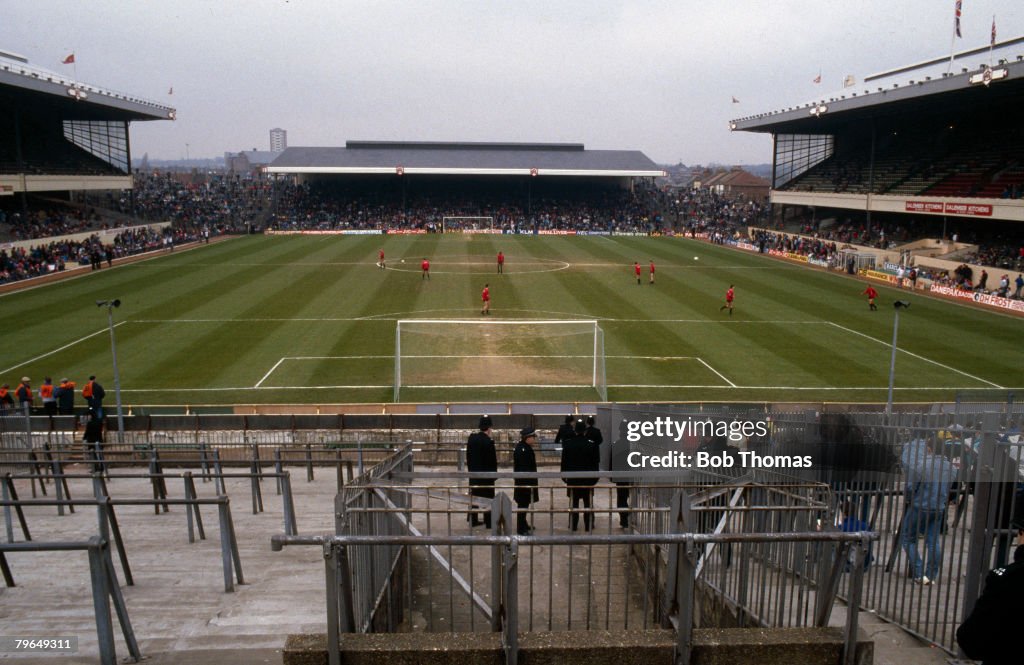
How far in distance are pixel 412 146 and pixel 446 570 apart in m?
Result: 105

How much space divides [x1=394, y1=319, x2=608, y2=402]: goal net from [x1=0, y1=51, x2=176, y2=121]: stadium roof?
1554 inches

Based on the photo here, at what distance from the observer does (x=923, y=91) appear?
166ft

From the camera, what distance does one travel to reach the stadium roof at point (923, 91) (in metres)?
45.4

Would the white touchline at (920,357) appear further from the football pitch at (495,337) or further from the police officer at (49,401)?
the police officer at (49,401)

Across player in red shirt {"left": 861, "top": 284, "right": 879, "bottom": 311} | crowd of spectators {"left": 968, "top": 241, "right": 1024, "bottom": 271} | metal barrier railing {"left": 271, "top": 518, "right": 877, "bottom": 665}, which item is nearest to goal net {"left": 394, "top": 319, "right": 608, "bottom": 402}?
player in red shirt {"left": 861, "top": 284, "right": 879, "bottom": 311}

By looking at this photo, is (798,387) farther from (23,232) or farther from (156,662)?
(23,232)

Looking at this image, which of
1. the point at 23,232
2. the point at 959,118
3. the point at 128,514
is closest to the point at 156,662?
the point at 128,514

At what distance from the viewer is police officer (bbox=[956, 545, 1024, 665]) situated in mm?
→ 4508

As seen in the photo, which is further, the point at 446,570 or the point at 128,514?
the point at 128,514

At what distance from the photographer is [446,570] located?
7.57 m

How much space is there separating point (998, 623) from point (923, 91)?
2144 inches

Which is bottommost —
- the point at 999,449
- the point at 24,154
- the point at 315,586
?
the point at 315,586

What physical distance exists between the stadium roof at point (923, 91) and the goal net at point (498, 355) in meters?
30.1
